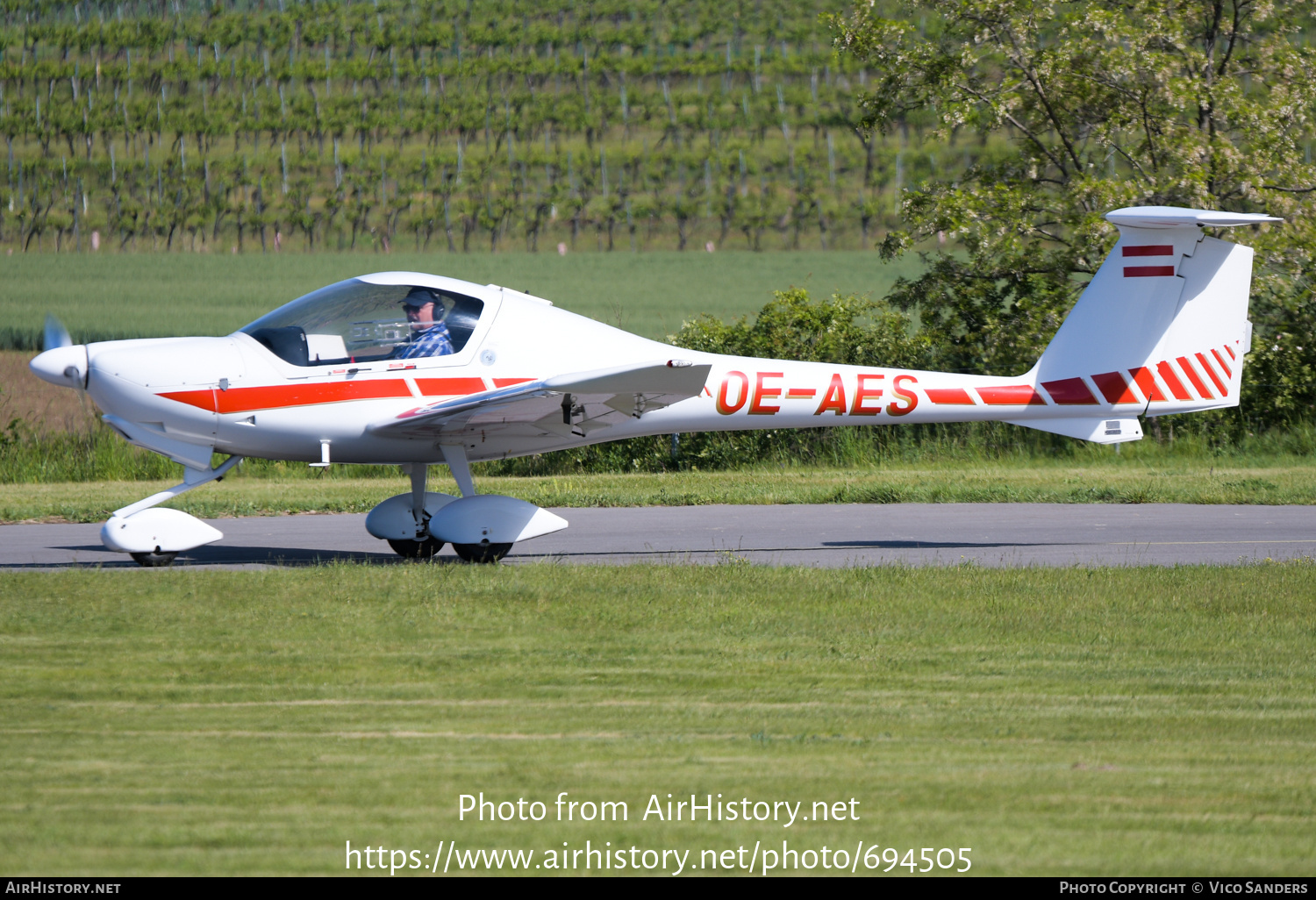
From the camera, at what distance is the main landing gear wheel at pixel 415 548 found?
34.0ft

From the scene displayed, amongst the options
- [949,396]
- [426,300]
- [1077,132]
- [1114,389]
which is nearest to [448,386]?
[426,300]

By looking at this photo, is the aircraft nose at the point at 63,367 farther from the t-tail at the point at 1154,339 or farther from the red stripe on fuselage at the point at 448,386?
the t-tail at the point at 1154,339

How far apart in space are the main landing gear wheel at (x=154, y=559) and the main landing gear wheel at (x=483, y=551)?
2.14 meters

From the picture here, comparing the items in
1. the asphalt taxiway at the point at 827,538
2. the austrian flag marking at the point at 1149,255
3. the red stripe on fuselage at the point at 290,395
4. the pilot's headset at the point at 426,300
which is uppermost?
the austrian flag marking at the point at 1149,255

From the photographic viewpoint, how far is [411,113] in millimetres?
91688

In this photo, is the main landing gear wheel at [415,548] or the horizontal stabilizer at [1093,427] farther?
the horizontal stabilizer at [1093,427]

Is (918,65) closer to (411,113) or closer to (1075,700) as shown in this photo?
(1075,700)

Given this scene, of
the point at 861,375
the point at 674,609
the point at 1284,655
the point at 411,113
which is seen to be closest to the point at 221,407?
the point at 674,609

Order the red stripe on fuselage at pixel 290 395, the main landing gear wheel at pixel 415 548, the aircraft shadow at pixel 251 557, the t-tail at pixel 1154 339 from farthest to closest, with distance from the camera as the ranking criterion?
the t-tail at pixel 1154 339
the main landing gear wheel at pixel 415 548
the aircraft shadow at pixel 251 557
the red stripe on fuselage at pixel 290 395

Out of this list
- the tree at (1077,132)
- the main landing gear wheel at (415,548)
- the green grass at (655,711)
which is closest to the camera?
the green grass at (655,711)

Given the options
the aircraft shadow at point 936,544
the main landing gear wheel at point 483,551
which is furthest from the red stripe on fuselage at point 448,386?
the aircraft shadow at point 936,544

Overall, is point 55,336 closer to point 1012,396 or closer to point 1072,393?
point 1012,396

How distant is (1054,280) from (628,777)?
16.1 metres

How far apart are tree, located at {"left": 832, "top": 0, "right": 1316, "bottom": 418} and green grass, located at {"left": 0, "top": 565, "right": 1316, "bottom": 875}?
10.6 meters
